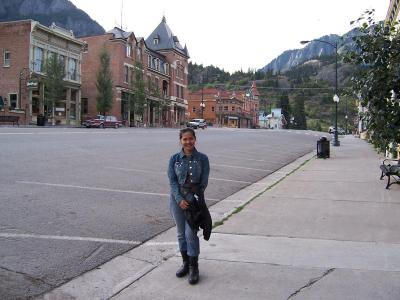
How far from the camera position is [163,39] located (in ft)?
269

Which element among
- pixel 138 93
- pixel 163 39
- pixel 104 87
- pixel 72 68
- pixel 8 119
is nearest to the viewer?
pixel 8 119

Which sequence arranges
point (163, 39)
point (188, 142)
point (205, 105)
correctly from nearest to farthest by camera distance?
point (188, 142) < point (163, 39) < point (205, 105)

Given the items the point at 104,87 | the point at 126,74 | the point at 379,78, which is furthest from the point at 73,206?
the point at 126,74

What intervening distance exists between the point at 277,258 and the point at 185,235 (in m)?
1.34

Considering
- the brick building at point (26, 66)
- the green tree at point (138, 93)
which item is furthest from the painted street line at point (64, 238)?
the green tree at point (138, 93)

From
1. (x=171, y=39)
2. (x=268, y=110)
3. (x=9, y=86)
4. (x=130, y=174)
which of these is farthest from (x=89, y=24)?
(x=130, y=174)

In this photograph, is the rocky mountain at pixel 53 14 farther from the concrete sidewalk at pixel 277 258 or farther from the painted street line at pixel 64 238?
the painted street line at pixel 64 238

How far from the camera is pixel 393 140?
5.78m

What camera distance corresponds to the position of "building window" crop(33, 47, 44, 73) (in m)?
49.1

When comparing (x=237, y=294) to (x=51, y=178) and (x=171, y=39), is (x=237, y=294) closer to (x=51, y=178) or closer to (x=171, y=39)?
(x=51, y=178)

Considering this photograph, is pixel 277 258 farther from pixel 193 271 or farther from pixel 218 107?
pixel 218 107

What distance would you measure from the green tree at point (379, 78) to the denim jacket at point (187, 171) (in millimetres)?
2160

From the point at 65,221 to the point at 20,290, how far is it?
2707mm

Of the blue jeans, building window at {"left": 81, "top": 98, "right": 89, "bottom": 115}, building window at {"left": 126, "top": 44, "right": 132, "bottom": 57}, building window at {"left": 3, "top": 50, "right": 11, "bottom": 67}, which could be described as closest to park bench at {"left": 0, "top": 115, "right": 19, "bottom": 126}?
building window at {"left": 3, "top": 50, "right": 11, "bottom": 67}
